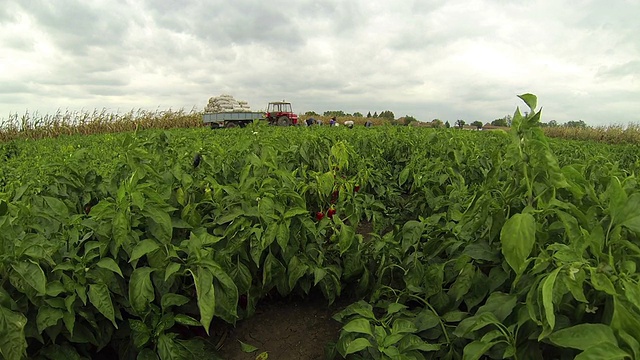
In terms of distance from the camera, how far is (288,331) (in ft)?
8.55

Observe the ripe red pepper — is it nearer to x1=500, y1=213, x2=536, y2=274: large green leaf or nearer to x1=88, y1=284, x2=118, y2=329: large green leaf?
x1=88, y1=284, x2=118, y2=329: large green leaf

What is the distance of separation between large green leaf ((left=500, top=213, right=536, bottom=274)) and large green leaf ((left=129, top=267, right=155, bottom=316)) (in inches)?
55.7

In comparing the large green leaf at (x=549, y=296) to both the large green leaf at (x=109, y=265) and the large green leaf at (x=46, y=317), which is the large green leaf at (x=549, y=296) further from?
the large green leaf at (x=46, y=317)

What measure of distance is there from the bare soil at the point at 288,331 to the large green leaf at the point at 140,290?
0.81 m

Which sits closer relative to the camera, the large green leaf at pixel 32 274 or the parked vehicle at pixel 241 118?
the large green leaf at pixel 32 274

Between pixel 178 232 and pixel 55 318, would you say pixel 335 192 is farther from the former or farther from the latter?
pixel 55 318

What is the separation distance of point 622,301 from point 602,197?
2.16 ft

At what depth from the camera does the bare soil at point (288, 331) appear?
2.41 metres

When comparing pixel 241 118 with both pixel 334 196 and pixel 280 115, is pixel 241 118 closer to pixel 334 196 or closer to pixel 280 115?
pixel 280 115

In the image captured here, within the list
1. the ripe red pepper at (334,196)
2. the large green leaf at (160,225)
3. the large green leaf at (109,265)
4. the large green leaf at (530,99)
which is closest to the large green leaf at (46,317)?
the large green leaf at (109,265)

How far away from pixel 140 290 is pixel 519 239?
1.49m

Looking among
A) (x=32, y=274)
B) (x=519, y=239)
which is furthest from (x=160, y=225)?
(x=519, y=239)

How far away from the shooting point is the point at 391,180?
573 centimetres

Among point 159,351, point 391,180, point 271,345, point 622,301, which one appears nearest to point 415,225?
point 271,345
